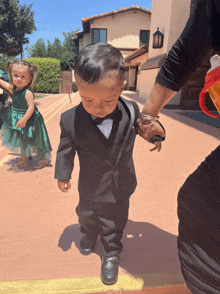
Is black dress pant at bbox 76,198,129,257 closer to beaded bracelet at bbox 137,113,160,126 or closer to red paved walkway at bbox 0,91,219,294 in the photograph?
red paved walkway at bbox 0,91,219,294

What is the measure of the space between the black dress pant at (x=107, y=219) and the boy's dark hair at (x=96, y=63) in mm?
874

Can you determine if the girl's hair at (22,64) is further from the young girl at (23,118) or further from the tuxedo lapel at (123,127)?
the tuxedo lapel at (123,127)

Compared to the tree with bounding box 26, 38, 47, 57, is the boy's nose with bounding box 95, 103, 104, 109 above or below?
below

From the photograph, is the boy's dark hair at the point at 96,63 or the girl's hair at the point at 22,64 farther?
the girl's hair at the point at 22,64

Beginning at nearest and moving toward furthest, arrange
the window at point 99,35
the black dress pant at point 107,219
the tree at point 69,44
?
1. the black dress pant at point 107,219
2. the window at point 99,35
3. the tree at point 69,44

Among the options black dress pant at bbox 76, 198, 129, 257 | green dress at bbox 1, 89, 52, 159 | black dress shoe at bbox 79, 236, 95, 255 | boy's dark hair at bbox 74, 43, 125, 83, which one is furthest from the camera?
green dress at bbox 1, 89, 52, 159

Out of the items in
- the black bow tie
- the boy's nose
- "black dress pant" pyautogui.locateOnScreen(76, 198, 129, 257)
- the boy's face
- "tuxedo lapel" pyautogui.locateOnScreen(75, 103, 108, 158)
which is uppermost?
the boy's face

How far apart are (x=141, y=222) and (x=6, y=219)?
4.46 ft

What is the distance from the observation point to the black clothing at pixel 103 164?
1550 millimetres

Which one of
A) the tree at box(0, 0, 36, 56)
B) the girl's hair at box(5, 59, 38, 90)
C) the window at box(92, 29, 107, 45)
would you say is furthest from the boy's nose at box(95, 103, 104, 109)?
the window at box(92, 29, 107, 45)

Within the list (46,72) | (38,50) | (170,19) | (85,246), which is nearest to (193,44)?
(85,246)

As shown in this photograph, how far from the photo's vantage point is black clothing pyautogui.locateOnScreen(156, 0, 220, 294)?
3.17 ft

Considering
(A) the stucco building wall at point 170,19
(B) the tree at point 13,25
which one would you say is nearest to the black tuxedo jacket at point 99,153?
(A) the stucco building wall at point 170,19

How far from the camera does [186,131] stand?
261 inches
